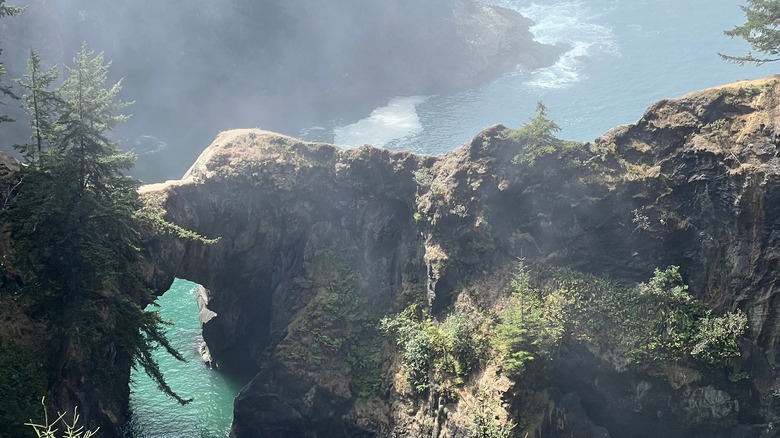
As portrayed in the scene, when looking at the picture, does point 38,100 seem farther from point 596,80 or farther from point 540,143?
point 596,80

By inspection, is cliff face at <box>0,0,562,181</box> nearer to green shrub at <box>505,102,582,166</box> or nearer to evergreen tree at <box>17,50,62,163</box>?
evergreen tree at <box>17,50,62,163</box>

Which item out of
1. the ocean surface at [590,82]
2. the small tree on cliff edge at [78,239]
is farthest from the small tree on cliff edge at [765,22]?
the ocean surface at [590,82]

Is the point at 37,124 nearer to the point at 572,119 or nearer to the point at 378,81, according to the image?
the point at 572,119

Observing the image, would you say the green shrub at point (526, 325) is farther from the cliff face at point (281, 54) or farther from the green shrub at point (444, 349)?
the cliff face at point (281, 54)

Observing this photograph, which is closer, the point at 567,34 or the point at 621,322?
the point at 621,322

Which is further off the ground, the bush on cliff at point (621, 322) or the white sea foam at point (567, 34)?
the white sea foam at point (567, 34)

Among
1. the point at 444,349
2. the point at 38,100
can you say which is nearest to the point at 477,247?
the point at 444,349
